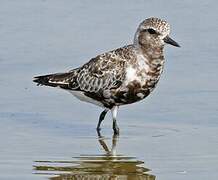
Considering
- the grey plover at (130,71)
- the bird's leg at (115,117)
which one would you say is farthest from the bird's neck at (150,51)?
the bird's leg at (115,117)

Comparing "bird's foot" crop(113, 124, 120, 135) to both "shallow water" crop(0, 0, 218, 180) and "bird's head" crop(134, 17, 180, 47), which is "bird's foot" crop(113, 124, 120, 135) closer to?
"shallow water" crop(0, 0, 218, 180)

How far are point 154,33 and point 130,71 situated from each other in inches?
21.0

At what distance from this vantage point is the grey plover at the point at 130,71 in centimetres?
1109

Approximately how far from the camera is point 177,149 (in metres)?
10.1

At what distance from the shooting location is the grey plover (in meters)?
11.1

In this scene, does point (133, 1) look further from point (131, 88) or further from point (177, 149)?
point (177, 149)

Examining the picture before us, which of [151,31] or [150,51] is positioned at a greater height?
[151,31]

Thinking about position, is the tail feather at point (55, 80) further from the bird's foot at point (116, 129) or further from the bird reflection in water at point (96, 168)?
the bird reflection in water at point (96, 168)

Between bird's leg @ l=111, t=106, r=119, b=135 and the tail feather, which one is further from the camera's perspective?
the tail feather

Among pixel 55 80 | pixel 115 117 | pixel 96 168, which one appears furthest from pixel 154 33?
pixel 96 168

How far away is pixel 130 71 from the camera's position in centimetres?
1112

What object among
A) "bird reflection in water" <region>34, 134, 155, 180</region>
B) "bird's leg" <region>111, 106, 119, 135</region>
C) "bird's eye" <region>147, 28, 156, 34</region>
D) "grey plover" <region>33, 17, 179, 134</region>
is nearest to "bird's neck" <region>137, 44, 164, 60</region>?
"grey plover" <region>33, 17, 179, 134</region>

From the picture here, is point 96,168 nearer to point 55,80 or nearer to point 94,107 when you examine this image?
point 55,80

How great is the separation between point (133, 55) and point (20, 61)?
2.57 m
